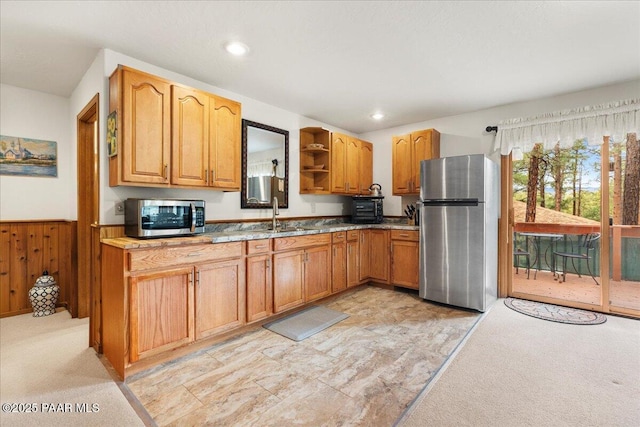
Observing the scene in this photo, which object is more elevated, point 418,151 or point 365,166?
point 418,151

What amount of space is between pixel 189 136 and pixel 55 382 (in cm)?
207

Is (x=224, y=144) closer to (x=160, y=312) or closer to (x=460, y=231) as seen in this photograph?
(x=160, y=312)

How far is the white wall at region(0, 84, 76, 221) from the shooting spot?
318 centimetres

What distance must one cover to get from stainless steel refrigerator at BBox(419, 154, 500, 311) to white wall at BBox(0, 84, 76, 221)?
417cm

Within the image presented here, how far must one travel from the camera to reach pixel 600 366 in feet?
7.20

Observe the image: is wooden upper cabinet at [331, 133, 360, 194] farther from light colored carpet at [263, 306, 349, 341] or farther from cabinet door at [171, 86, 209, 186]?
cabinet door at [171, 86, 209, 186]

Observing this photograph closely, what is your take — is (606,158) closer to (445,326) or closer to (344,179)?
(445,326)

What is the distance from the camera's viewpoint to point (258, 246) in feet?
9.36

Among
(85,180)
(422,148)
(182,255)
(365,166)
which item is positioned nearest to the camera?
(182,255)

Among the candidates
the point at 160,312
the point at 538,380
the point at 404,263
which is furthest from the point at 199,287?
the point at 404,263

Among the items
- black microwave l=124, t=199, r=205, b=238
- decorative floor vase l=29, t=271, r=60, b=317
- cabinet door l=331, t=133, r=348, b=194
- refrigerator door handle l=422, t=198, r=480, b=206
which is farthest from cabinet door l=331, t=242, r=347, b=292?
decorative floor vase l=29, t=271, r=60, b=317

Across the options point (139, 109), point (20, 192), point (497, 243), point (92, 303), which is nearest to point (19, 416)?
point (92, 303)

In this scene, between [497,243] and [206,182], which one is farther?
[497,243]

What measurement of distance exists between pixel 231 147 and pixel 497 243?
344 centimetres
